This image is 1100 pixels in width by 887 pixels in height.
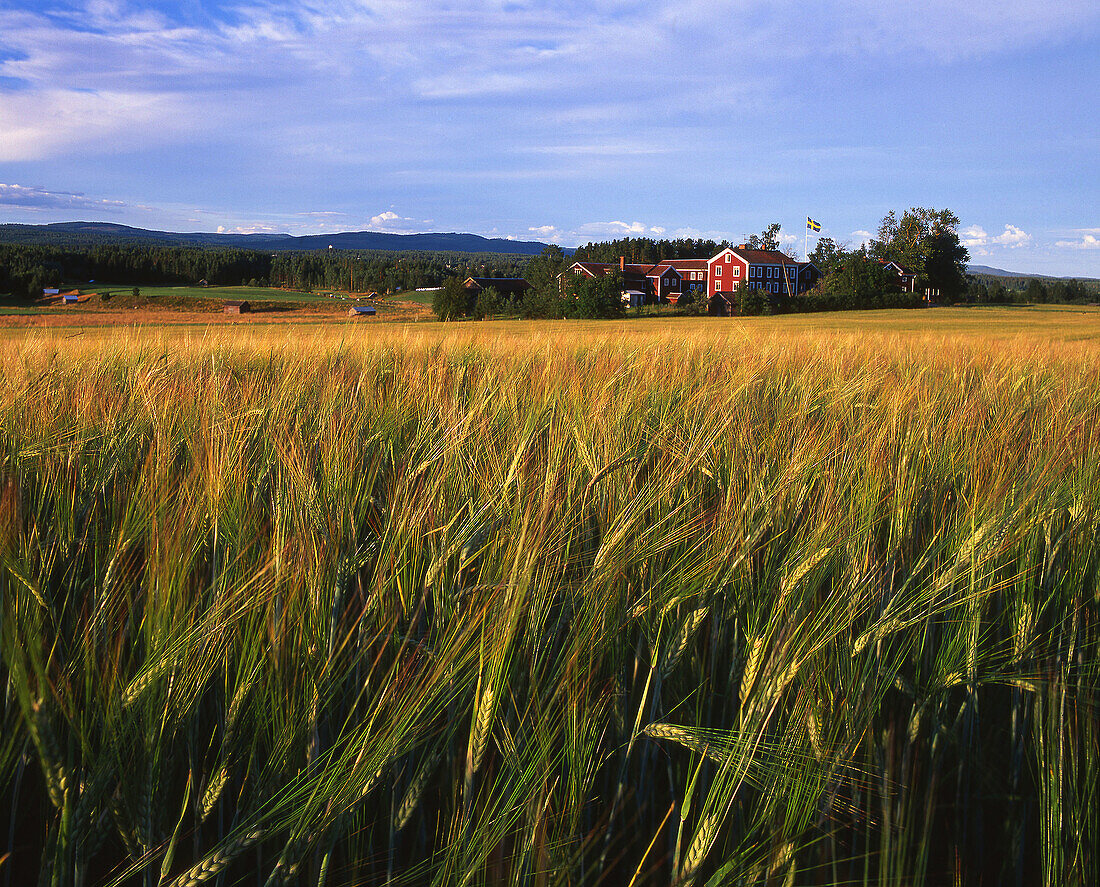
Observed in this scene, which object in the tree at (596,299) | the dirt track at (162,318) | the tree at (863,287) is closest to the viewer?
the dirt track at (162,318)

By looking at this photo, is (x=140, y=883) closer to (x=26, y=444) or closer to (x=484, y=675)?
(x=484, y=675)

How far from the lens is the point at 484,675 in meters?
0.98

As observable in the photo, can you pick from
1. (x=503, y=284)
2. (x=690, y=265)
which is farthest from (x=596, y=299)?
(x=503, y=284)

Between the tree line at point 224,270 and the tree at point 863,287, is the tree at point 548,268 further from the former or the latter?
the tree at point 863,287

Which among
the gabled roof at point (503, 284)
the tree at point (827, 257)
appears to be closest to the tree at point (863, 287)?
the tree at point (827, 257)

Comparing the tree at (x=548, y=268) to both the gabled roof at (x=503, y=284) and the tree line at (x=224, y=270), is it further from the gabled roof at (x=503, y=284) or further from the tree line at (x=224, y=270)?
the tree line at (x=224, y=270)

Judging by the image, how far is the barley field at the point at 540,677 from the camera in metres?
0.89

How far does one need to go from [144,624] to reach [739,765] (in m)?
0.82

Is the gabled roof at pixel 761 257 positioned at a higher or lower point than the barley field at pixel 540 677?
higher

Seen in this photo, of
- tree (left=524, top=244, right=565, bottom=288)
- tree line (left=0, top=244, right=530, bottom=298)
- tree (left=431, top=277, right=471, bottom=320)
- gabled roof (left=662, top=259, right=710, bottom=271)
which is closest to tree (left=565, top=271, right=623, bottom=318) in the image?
tree (left=431, top=277, right=471, bottom=320)

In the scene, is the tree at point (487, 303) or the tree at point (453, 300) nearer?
the tree at point (453, 300)

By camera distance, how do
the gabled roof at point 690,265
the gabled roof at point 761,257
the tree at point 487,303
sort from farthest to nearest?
the gabled roof at point 690,265 → the gabled roof at point 761,257 → the tree at point 487,303

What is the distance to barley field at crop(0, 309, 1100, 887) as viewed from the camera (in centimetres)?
89

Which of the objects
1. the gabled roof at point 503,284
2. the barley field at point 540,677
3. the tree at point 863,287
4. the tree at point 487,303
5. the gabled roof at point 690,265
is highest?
the gabled roof at point 690,265
